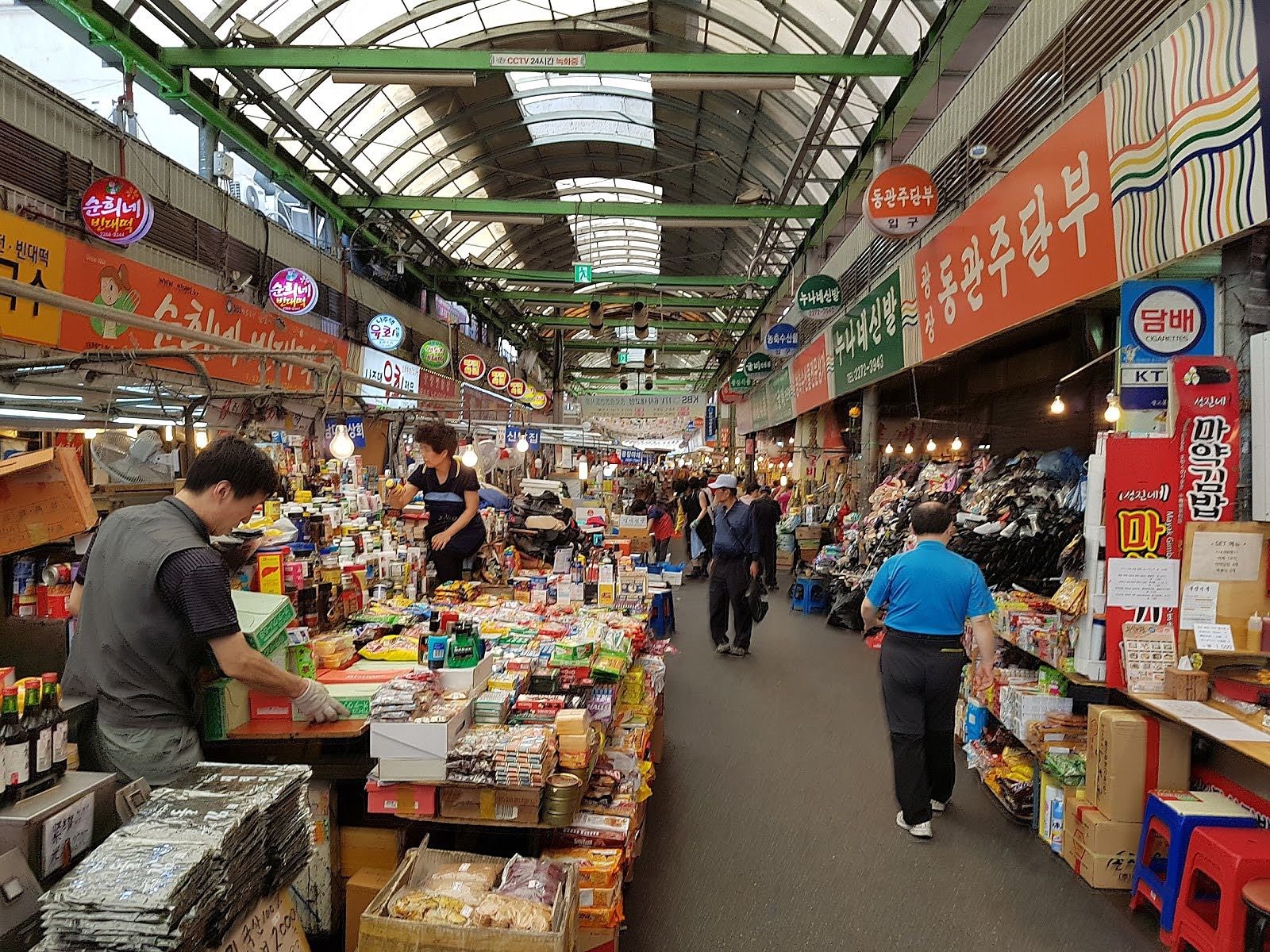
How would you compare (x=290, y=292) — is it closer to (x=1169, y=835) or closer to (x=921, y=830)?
(x=921, y=830)

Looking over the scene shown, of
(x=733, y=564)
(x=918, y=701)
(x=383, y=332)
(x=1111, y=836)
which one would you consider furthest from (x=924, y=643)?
(x=383, y=332)

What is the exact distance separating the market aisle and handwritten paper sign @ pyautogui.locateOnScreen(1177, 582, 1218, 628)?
135cm

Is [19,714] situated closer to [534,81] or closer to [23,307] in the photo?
[23,307]

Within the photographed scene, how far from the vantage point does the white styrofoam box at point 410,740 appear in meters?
2.54

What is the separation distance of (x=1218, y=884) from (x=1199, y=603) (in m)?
1.23

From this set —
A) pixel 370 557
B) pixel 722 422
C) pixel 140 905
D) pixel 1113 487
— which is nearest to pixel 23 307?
pixel 370 557

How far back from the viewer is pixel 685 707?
20.4 ft

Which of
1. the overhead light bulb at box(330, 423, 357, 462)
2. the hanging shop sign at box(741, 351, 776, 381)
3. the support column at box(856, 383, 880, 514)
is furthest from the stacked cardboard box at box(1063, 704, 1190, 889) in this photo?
the hanging shop sign at box(741, 351, 776, 381)

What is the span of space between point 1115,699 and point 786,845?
6.02 feet

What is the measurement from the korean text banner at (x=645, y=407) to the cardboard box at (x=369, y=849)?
28933 millimetres

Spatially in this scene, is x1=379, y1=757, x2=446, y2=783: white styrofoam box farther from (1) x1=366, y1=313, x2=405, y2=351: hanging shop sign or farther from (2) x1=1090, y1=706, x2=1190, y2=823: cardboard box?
(1) x1=366, y1=313, x2=405, y2=351: hanging shop sign

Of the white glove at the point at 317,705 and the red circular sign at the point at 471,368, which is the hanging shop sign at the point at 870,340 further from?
the red circular sign at the point at 471,368

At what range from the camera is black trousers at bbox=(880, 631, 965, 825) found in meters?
3.97

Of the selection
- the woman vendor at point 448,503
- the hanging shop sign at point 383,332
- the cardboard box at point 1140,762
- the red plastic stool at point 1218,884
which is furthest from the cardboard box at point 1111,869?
the hanging shop sign at point 383,332
